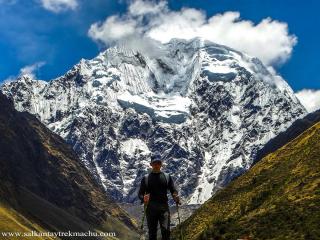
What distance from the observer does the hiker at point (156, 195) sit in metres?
25.7

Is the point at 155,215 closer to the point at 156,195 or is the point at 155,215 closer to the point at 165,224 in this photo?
the point at 165,224

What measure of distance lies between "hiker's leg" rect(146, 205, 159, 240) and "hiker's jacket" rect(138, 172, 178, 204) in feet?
1.39

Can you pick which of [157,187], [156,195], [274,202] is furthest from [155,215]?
[274,202]

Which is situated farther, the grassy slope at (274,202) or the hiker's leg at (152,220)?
the grassy slope at (274,202)

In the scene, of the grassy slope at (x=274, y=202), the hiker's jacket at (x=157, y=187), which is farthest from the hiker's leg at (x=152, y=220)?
the grassy slope at (x=274, y=202)

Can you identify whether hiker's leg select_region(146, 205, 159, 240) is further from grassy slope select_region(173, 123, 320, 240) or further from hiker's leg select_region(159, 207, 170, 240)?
grassy slope select_region(173, 123, 320, 240)

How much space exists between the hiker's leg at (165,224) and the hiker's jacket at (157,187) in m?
0.53

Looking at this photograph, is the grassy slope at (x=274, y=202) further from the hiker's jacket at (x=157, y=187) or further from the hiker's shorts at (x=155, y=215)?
the hiker's jacket at (x=157, y=187)

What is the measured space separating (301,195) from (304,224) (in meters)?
24.0

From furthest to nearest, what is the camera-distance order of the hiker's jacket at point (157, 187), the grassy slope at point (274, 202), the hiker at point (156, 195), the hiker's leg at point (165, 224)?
the grassy slope at point (274, 202)
the hiker's jacket at point (157, 187)
the hiker at point (156, 195)
the hiker's leg at point (165, 224)

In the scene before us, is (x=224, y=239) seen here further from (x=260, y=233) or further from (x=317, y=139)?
(x=317, y=139)

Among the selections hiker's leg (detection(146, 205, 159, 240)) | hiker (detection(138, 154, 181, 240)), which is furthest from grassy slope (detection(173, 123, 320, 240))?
hiker (detection(138, 154, 181, 240))

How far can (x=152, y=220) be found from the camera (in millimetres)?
25891

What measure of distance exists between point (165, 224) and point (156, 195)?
4.24 ft
